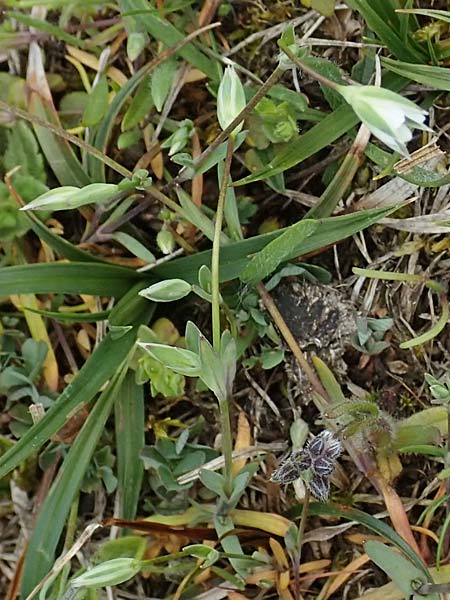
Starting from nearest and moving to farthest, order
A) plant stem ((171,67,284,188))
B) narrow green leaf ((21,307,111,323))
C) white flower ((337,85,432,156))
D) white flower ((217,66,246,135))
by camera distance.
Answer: white flower ((337,85,432,156))
plant stem ((171,67,284,188))
white flower ((217,66,246,135))
narrow green leaf ((21,307,111,323))

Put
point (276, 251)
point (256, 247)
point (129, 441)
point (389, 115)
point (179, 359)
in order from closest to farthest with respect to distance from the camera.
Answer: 1. point (389, 115)
2. point (179, 359)
3. point (276, 251)
4. point (256, 247)
5. point (129, 441)

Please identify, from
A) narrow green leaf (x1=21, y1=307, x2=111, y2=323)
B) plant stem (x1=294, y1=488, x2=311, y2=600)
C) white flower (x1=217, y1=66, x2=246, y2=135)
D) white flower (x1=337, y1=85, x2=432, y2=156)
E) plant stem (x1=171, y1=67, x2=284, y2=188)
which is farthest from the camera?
narrow green leaf (x1=21, y1=307, x2=111, y2=323)

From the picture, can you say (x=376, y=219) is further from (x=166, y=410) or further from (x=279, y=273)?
(x=166, y=410)

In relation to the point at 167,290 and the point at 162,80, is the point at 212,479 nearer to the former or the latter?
the point at 167,290

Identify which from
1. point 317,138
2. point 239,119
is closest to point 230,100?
point 239,119

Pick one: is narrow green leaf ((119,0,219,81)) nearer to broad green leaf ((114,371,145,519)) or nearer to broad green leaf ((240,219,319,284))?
broad green leaf ((240,219,319,284))

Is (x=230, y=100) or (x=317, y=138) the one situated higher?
(x=230, y=100)

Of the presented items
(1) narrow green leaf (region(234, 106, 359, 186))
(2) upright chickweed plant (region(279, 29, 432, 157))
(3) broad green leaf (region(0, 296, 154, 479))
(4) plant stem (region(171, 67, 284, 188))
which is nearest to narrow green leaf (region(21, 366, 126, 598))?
(3) broad green leaf (region(0, 296, 154, 479))
